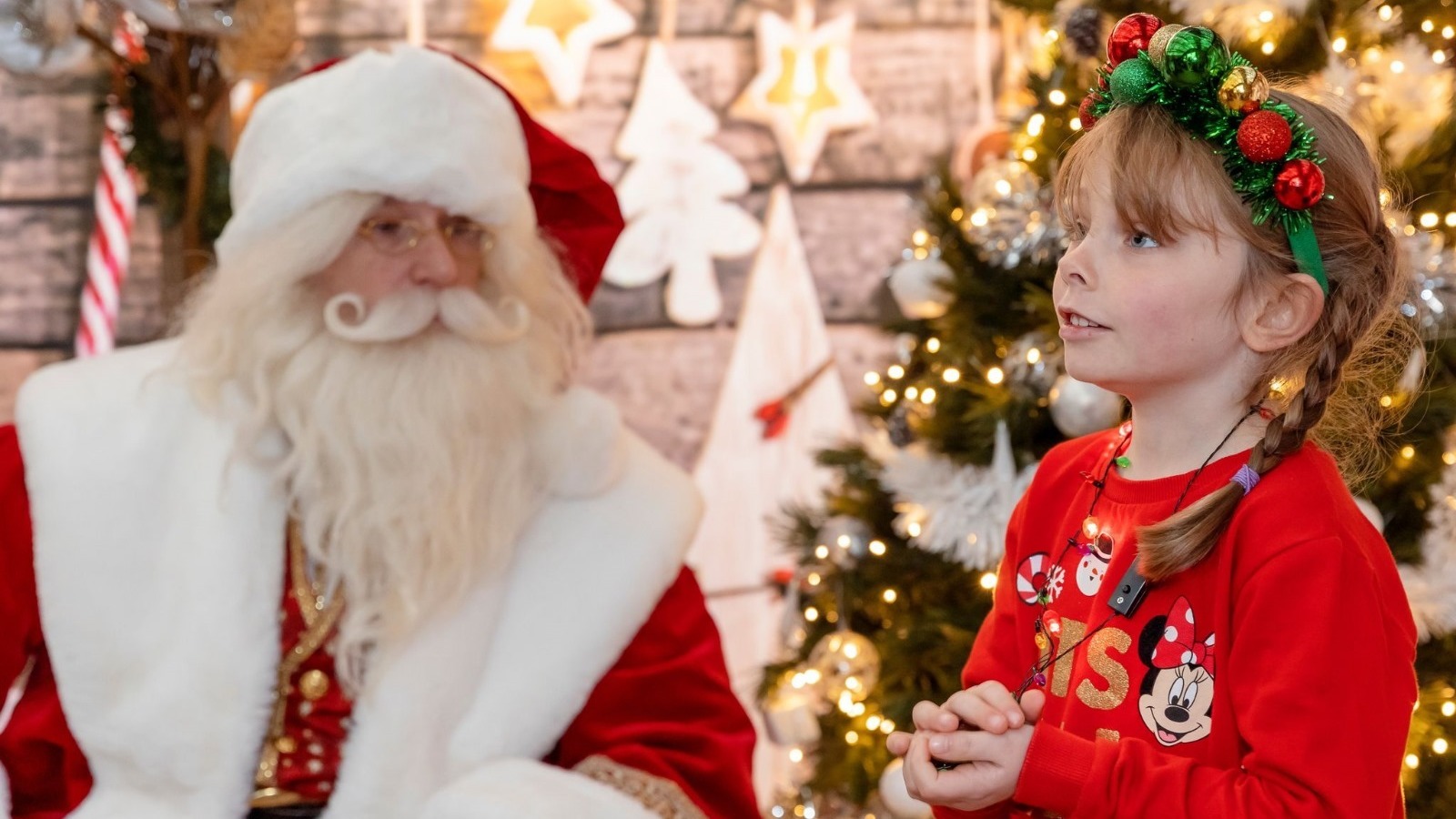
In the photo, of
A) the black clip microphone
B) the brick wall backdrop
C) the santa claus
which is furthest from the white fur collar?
the brick wall backdrop

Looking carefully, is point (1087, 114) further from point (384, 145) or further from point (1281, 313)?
point (384, 145)

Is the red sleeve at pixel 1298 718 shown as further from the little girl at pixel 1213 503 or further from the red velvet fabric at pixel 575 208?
the red velvet fabric at pixel 575 208

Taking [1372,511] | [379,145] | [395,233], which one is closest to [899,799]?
[1372,511]

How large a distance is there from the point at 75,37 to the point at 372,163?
1045 mm

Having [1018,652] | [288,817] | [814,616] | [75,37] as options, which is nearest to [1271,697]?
[1018,652]

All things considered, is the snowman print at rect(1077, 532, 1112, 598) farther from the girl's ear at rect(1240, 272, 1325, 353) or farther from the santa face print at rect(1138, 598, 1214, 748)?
the girl's ear at rect(1240, 272, 1325, 353)

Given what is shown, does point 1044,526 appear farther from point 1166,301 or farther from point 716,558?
point 716,558

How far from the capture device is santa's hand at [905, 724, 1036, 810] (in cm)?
116

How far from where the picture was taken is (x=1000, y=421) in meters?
2.17

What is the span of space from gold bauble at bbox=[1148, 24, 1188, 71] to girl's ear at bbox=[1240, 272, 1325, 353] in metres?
0.22

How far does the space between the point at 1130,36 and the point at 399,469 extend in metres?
1.08

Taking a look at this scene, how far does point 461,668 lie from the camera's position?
5.83 feet

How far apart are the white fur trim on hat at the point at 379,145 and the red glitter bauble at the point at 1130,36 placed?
0.89 metres

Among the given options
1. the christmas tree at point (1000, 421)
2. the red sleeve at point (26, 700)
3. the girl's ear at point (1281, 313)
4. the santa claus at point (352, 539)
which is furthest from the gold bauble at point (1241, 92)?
the red sleeve at point (26, 700)
